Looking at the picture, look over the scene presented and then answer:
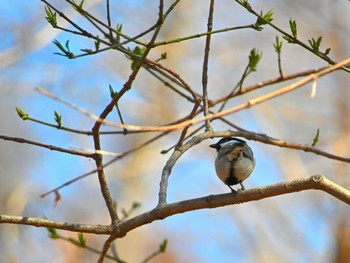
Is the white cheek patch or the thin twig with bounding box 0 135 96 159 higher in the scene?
the white cheek patch

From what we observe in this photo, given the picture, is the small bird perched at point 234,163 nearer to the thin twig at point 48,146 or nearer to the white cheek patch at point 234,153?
the white cheek patch at point 234,153

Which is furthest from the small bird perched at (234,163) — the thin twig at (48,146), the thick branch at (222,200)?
the thin twig at (48,146)

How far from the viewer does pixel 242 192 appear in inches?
63.3

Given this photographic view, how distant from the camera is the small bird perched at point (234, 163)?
184 centimetres

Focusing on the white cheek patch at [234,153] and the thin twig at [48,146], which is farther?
the white cheek patch at [234,153]

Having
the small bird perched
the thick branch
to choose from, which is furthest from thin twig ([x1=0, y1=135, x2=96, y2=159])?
the small bird perched

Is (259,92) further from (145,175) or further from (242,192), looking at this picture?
(242,192)

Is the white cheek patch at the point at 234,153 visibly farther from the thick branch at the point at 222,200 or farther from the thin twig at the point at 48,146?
the thin twig at the point at 48,146

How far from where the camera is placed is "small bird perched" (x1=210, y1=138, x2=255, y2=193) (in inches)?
72.3

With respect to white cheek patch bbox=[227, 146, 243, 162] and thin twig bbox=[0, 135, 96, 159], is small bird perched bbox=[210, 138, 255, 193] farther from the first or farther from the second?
thin twig bbox=[0, 135, 96, 159]

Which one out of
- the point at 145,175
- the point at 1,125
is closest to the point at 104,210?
the point at 145,175

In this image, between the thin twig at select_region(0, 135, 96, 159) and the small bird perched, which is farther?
the small bird perched

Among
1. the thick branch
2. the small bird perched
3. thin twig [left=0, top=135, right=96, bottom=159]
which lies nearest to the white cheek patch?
the small bird perched

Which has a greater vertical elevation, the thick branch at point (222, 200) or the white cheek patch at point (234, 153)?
the white cheek patch at point (234, 153)
